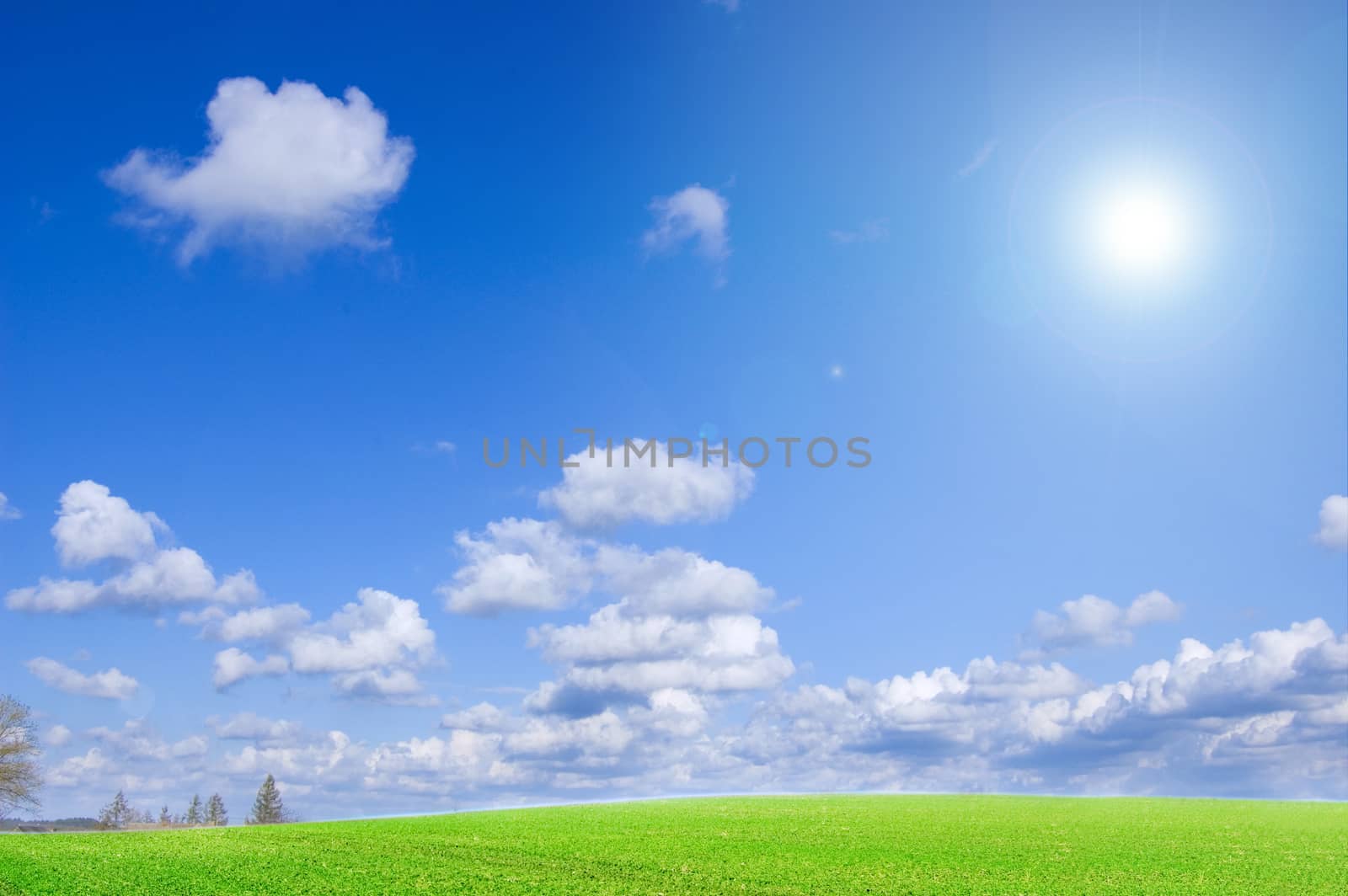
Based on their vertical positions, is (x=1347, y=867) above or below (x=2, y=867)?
below

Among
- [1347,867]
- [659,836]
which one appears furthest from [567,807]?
[1347,867]

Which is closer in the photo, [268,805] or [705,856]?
[705,856]

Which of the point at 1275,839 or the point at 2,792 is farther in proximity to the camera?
the point at 2,792

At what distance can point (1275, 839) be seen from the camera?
160 ft

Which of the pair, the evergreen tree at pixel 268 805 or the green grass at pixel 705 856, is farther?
the evergreen tree at pixel 268 805


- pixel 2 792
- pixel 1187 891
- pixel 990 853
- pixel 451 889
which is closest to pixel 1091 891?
pixel 1187 891

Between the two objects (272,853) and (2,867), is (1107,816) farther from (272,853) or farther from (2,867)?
(2,867)

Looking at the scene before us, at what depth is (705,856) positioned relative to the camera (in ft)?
131

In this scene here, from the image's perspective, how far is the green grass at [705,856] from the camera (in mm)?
33094

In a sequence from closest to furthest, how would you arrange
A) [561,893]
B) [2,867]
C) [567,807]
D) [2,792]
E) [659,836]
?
[561,893]
[2,867]
[659,836]
[567,807]
[2,792]

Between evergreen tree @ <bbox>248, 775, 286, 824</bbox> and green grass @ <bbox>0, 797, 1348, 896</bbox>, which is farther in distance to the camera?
evergreen tree @ <bbox>248, 775, 286, 824</bbox>

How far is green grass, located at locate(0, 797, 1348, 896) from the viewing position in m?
33.1

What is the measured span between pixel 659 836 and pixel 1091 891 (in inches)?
797

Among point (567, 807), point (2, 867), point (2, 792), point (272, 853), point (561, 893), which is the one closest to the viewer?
point (561, 893)
